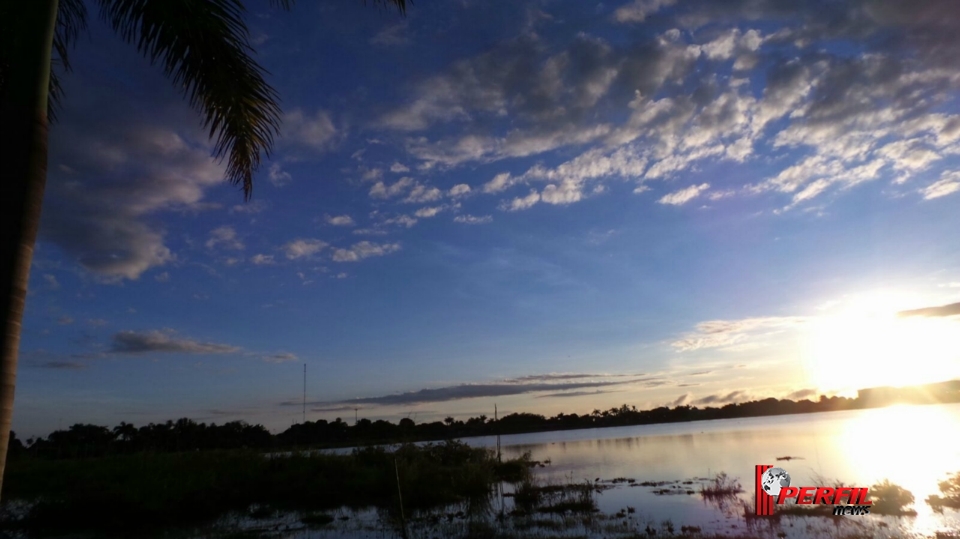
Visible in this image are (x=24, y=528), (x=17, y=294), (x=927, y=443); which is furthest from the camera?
(x=927, y=443)

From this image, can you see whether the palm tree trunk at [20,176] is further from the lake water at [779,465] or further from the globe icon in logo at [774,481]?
the globe icon in logo at [774,481]

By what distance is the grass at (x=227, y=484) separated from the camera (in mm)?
22984

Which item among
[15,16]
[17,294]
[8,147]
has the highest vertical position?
[15,16]

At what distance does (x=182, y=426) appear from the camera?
84.4 metres

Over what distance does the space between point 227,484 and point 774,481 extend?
25.5m

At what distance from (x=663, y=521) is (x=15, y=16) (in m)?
18.5

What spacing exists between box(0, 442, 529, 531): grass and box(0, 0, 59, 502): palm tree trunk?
22886 mm

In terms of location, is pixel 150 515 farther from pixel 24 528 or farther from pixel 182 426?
pixel 182 426

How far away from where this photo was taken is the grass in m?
23.0

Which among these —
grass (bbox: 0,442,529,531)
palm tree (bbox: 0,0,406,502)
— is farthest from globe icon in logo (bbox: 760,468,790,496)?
palm tree (bbox: 0,0,406,502)

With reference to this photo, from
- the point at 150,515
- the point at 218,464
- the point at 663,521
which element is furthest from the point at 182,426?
the point at 663,521

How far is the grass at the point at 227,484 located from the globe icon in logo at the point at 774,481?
12860mm

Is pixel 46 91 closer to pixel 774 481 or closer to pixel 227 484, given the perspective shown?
pixel 774 481

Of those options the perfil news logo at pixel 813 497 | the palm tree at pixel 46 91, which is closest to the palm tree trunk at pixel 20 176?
the palm tree at pixel 46 91
